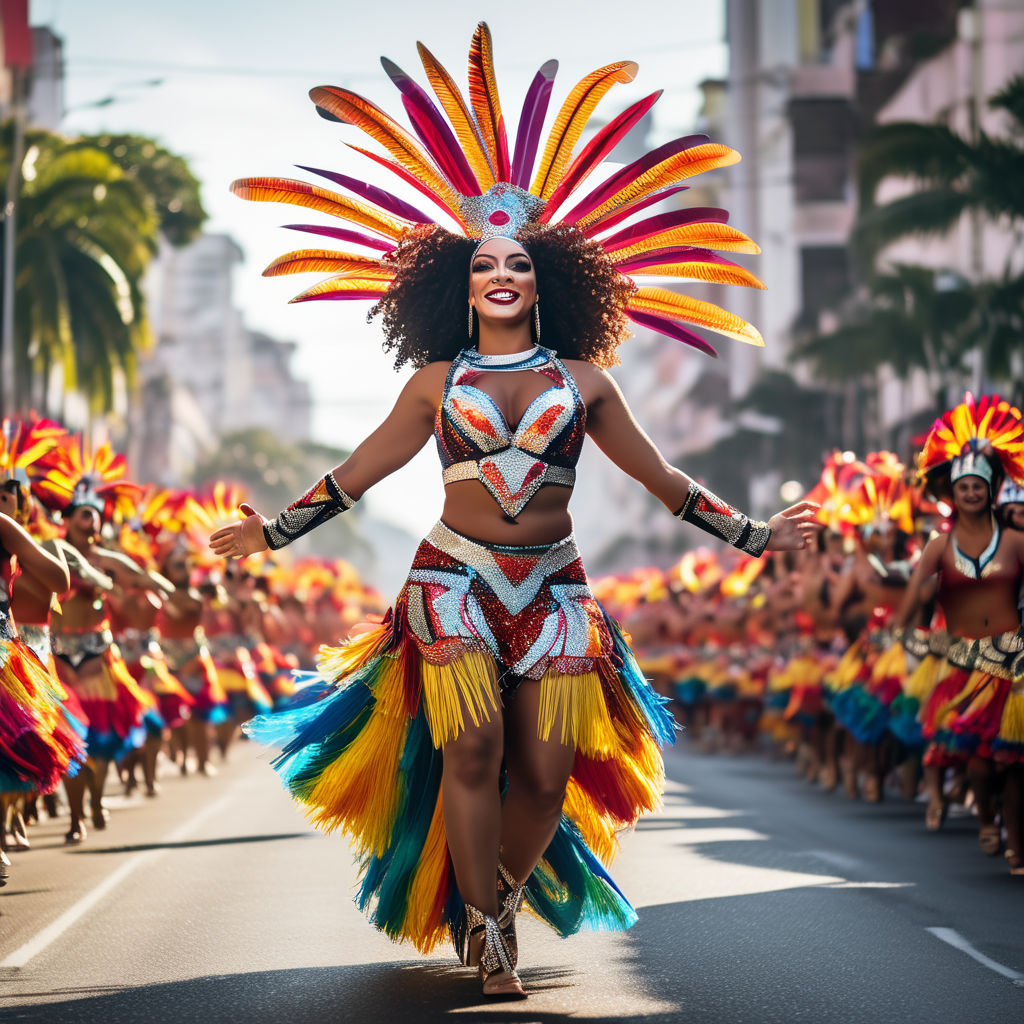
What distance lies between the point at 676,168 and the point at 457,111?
0.89 m

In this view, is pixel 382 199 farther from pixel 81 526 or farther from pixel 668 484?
pixel 81 526

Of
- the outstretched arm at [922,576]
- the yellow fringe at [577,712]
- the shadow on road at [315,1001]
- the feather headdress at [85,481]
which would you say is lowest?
the shadow on road at [315,1001]

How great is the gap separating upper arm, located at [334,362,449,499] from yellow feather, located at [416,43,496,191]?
97 centimetres

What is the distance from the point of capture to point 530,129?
7.55m

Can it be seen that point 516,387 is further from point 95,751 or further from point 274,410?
point 274,410

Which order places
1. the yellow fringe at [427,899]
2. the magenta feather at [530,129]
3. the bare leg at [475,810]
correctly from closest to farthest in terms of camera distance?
the bare leg at [475,810] < the yellow fringe at [427,899] < the magenta feather at [530,129]

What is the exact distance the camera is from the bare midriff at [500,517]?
6688mm

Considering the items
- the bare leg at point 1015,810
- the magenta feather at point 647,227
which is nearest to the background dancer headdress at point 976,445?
the bare leg at point 1015,810

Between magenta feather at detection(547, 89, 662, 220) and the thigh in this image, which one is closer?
the thigh

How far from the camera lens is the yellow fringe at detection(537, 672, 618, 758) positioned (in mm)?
6512

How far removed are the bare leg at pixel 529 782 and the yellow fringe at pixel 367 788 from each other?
1.37 feet

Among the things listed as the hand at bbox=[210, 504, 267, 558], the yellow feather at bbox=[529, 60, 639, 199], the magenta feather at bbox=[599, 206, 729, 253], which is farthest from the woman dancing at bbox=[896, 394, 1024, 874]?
the hand at bbox=[210, 504, 267, 558]

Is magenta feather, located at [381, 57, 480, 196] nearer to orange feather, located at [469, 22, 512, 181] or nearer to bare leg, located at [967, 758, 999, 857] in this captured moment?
orange feather, located at [469, 22, 512, 181]

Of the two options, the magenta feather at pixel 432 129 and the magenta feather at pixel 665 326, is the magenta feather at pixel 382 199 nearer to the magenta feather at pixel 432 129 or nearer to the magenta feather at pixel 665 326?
the magenta feather at pixel 432 129
